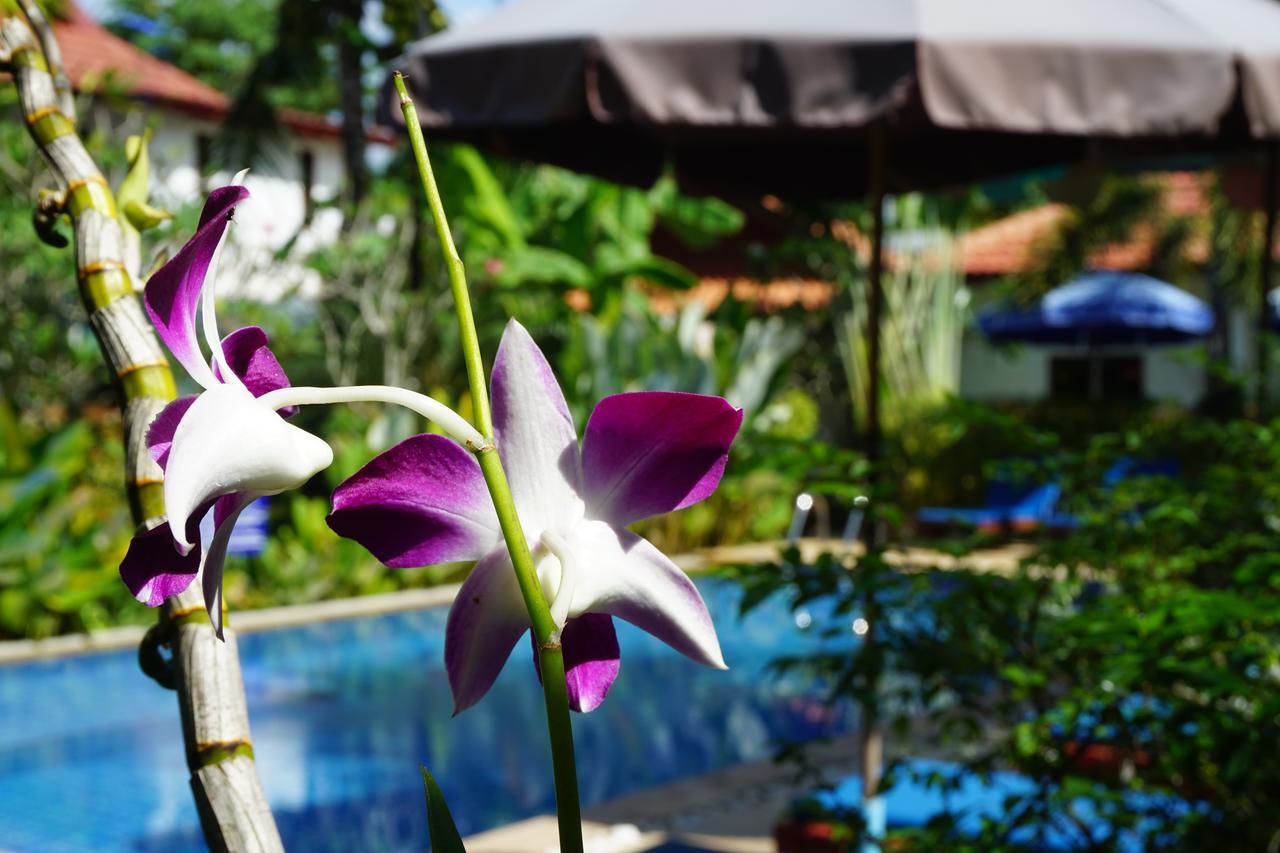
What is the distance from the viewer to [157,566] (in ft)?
1.56

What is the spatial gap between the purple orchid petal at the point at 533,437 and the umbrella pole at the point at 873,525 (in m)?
2.63

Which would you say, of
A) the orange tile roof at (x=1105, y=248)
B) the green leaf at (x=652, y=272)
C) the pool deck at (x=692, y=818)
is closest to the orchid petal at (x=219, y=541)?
the pool deck at (x=692, y=818)

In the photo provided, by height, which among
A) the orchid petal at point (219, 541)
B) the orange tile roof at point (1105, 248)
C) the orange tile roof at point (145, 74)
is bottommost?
the orange tile roof at point (1105, 248)

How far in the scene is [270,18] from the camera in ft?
140

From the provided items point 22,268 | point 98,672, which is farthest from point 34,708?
point 22,268

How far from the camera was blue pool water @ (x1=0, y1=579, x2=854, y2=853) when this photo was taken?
583cm

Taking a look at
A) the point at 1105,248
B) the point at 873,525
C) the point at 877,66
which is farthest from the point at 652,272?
the point at 877,66

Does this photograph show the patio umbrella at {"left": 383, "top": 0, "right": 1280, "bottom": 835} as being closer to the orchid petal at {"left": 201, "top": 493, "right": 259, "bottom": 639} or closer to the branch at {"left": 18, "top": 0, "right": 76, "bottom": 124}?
the branch at {"left": 18, "top": 0, "right": 76, "bottom": 124}

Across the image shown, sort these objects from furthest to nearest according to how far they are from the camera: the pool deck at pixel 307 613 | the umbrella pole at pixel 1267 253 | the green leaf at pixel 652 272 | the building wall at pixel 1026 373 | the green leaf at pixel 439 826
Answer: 1. the building wall at pixel 1026 373
2. the green leaf at pixel 652 272
3. the pool deck at pixel 307 613
4. the umbrella pole at pixel 1267 253
5. the green leaf at pixel 439 826

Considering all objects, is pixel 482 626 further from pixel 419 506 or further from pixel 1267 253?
pixel 1267 253

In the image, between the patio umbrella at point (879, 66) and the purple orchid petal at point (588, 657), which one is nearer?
the purple orchid petal at point (588, 657)

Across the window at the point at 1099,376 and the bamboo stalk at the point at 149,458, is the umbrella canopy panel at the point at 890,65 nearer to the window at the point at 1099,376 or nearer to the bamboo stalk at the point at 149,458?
the bamboo stalk at the point at 149,458

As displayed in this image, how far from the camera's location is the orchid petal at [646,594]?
528 millimetres

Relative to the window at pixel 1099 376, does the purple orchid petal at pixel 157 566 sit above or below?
above
